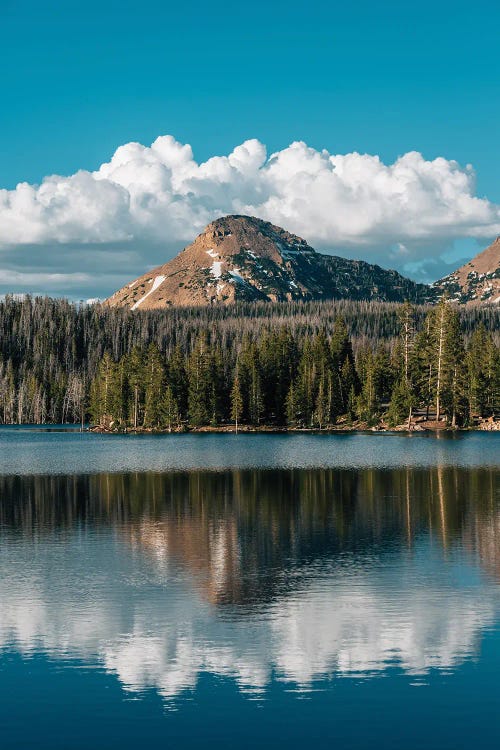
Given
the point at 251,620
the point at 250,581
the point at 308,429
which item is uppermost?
the point at 308,429

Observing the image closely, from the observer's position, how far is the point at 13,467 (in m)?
92.4

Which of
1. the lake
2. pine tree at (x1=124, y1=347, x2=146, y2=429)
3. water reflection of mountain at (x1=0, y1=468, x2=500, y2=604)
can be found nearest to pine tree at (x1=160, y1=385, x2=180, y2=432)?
pine tree at (x1=124, y1=347, x2=146, y2=429)

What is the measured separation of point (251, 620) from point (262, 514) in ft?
83.4

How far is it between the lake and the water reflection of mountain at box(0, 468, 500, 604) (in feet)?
0.67

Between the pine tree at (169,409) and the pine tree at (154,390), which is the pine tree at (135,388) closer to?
the pine tree at (154,390)

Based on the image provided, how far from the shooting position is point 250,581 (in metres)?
35.9

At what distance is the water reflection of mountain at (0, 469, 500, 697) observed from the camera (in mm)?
26297

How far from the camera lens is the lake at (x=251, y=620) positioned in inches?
847

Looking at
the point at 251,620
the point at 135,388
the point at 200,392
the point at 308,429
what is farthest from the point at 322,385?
the point at 251,620

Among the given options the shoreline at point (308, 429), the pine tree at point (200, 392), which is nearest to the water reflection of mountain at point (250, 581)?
the shoreline at point (308, 429)

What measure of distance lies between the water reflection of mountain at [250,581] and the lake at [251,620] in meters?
0.11

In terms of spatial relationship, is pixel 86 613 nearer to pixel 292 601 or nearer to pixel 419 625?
pixel 292 601

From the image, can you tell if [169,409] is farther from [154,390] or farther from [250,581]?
[250,581]

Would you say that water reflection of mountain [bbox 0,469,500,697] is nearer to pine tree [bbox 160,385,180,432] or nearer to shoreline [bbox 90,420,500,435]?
shoreline [bbox 90,420,500,435]
